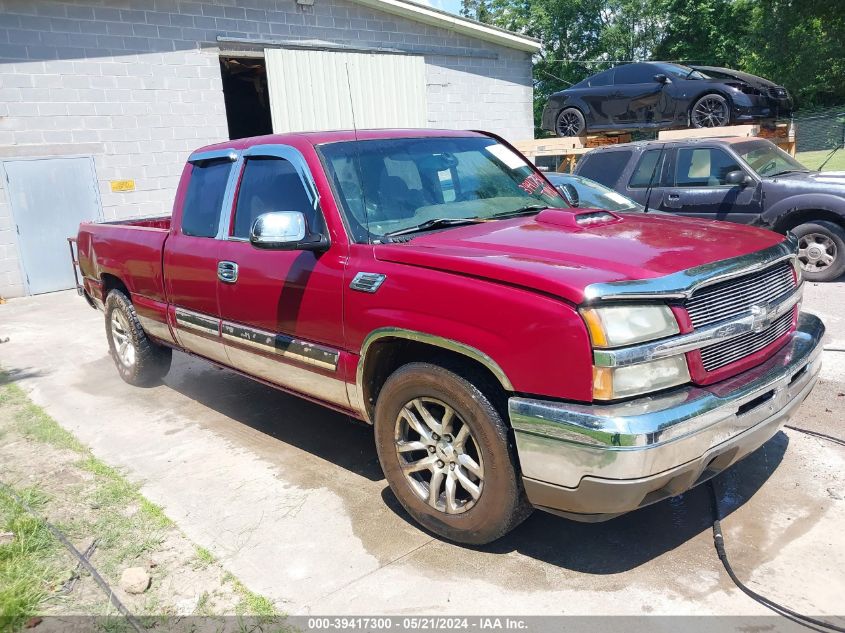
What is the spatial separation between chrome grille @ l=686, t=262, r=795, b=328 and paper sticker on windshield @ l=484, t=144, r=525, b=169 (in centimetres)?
174

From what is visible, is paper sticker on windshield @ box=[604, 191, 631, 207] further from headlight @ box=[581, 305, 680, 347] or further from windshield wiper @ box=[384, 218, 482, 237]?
headlight @ box=[581, 305, 680, 347]

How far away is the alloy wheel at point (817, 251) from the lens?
820 cm

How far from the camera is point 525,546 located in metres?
3.35

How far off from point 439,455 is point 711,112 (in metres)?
9.90

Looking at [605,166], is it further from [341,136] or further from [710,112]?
[341,136]

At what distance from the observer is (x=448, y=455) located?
3.23m

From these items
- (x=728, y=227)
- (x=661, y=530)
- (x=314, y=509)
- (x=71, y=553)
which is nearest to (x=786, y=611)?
(x=661, y=530)

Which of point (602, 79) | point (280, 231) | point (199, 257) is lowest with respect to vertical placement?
point (199, 257)

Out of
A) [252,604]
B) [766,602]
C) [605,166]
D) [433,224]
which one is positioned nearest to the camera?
[766,602]

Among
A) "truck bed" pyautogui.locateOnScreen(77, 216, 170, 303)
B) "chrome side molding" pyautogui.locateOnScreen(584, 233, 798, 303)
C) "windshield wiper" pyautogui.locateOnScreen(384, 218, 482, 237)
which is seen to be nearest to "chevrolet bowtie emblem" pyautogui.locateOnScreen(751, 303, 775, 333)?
"chrome side molding" pyautogui.locateOnScreen(584, 233, 798, 303)

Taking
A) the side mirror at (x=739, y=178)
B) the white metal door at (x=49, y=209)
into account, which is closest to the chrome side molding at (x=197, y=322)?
the side mirror at (x=739, y=178)

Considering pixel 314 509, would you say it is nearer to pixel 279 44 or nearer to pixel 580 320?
pixel 580 320

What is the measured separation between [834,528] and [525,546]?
144 centimetres

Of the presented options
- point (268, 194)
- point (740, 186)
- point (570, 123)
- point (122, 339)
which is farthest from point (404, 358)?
point (570, 123)
